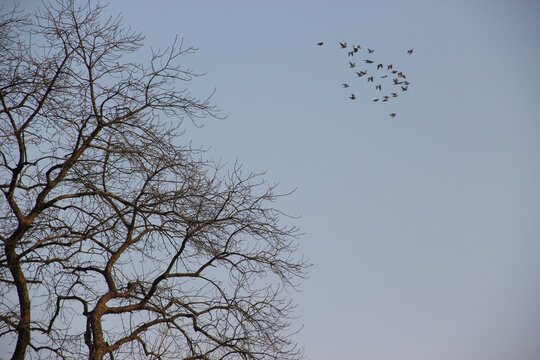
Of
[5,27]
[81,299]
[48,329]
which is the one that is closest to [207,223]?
[81,299]

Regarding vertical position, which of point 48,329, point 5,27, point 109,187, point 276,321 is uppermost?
point 5,27

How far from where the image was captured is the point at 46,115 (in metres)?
8.77

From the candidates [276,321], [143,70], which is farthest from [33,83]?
[276,321]

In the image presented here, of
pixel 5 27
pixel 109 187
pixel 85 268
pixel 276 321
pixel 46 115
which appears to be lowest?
pixel 276 321

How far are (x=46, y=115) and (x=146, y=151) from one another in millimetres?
1278

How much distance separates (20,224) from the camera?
823cm

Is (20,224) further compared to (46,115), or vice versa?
(46,115)

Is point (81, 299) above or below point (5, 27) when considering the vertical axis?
below

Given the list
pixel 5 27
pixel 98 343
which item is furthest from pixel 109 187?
pixel 5 27

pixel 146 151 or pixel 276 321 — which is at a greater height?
pixel 146 151

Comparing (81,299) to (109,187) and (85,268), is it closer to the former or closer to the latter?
(85,268)

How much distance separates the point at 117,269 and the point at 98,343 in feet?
3.08

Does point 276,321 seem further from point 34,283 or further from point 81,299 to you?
point 34,283

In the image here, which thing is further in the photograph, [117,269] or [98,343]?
[117,269]
